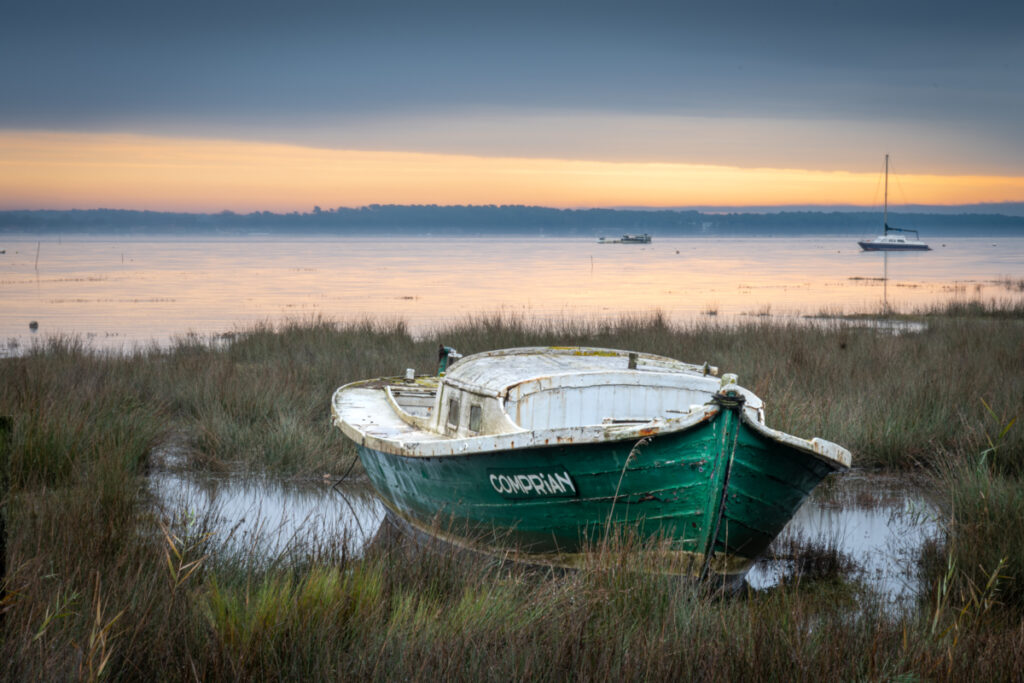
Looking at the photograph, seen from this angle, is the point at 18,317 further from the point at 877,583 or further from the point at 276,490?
the point at 877,583

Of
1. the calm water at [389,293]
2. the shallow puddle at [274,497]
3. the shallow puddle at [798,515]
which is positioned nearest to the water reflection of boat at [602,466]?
the shallow puddle at [798,515]

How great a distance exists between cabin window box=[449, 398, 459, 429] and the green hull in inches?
45.9

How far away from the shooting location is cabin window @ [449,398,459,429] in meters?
7.84

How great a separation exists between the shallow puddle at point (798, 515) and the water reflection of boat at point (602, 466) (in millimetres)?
867

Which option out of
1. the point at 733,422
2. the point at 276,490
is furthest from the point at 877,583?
the point at 276,490

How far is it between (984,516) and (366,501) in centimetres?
579

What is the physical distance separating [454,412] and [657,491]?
2.48 m

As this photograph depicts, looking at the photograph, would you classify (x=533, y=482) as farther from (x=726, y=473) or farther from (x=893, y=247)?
(x=893, y=247)

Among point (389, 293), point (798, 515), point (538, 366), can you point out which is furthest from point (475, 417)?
point (389, 293)

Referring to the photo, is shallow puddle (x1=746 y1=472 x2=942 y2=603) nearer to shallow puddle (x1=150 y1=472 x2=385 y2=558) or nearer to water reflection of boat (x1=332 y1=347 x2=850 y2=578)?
water reflection of boat (x1=332 y1=347 x2=850 y2=578)

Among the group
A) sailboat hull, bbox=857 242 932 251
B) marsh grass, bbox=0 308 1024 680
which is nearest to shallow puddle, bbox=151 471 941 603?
marsh grass, bbox=0 308 1024 680

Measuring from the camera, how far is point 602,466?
595cm

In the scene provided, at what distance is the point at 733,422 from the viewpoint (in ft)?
18.4

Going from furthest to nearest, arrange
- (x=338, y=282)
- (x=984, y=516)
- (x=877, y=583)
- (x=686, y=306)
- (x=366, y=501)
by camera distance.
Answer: (x=338, y=282), (x=686, y=306), (x=366, y=501), (x=877, y=583), (x=984, y=516)
